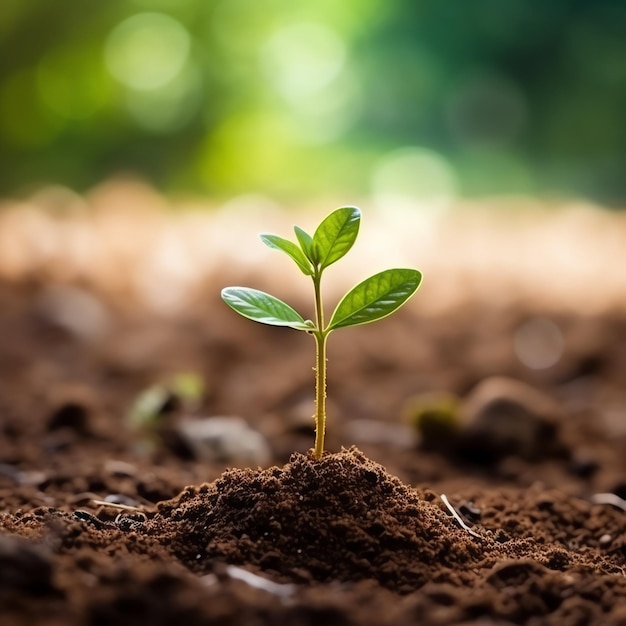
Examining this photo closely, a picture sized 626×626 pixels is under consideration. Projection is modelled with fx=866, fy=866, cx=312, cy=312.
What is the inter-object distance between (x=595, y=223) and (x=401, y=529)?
3.94 metres

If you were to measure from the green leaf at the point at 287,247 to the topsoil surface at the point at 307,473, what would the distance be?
284mm

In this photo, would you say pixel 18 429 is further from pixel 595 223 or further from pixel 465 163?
pixel 465 163

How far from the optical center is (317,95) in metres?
5.18

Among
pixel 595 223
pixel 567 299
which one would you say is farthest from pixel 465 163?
pixel 567 299

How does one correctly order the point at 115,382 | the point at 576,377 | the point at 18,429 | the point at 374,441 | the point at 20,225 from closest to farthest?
the point at 18,429 → the point at 374,441 → the point at 115,382 → the point at 576,377 → the point at 20,225

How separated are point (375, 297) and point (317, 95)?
4.18 metres

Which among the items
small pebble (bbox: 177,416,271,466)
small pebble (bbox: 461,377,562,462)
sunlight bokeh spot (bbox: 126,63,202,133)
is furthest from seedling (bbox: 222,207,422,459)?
sunlight bokeh spot (bbox: 126,63,202,133)

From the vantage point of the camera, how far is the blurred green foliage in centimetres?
500

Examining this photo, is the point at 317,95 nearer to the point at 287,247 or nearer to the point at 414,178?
the point at 414,178

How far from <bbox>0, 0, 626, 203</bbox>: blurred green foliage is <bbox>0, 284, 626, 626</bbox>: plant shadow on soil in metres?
2.74

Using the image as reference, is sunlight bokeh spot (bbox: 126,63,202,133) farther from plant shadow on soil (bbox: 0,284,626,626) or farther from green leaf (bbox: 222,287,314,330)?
green leaf (bbox: 222,287,314,330)

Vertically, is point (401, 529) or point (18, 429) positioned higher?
point (18, 429)

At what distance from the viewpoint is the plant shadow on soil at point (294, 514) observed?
925mm

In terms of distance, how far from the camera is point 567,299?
3412 millimetres
